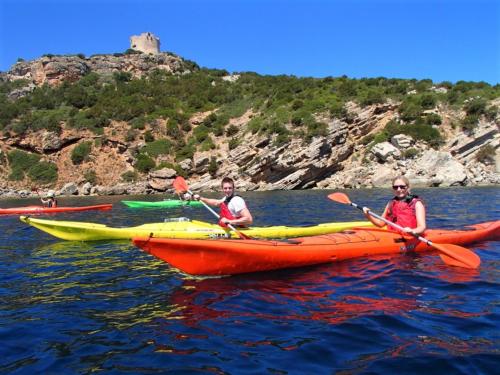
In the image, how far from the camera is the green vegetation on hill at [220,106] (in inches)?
1350

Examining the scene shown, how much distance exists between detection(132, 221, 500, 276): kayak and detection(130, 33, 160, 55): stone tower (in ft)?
232

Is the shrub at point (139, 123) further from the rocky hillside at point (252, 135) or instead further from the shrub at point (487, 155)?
the shrub at point (487, 155)

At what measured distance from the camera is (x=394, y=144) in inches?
1271

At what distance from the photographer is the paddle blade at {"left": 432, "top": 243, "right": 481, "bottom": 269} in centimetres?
616

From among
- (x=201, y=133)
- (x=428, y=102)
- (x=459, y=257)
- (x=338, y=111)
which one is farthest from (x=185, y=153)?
(x=459, y=257)

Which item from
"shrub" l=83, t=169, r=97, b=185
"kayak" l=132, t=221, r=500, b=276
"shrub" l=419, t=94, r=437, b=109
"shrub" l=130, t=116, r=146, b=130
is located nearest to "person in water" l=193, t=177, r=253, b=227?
"kayak" l=132, t=221, r=500, b=276

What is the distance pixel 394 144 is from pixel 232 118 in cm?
1555

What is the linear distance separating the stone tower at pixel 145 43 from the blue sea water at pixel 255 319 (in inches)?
2748

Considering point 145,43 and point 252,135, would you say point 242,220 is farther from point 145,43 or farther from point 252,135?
point 145,43

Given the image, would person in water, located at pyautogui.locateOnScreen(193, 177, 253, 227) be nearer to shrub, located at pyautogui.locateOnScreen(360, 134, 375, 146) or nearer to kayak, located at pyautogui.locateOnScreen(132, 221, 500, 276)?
kayak, located at pyautogui.locateOnScreen(132, 221, 500, 276)

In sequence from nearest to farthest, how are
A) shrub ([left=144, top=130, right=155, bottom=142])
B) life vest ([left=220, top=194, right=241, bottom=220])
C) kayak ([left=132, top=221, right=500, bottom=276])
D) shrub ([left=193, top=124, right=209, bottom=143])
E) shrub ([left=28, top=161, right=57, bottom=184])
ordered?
kayak ([left=132, top=221, right=500, bottom=276]) → life vest ([left=220, top=194, right=241, bottom=220]) → shrub ([left=28, top=161, right=57, bottom=184]) → shrub ([left=193, top=124, right=209, bottom=143]) → shrub ([left=144, top=130, right=155, bottom=142])

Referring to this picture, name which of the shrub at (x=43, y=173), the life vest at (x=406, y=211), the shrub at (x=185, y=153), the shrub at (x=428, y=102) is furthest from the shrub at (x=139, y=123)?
the life vest at (x=406, y=211)

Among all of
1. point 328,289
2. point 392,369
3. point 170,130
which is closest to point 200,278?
point 328,289

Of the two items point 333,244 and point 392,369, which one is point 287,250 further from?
point 392,369
